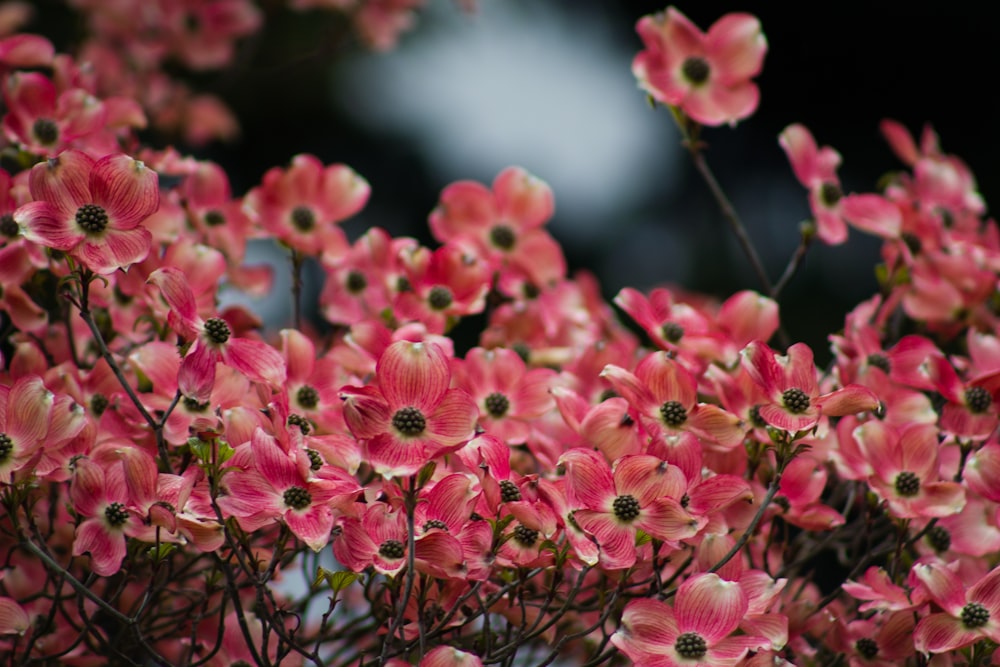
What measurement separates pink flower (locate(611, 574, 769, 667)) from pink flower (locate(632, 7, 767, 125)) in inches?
21.6

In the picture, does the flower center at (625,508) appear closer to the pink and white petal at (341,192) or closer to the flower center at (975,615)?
the flower center at (975,615)

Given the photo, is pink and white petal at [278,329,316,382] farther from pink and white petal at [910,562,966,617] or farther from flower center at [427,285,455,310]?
pink and white petal at [910,562,966,617]

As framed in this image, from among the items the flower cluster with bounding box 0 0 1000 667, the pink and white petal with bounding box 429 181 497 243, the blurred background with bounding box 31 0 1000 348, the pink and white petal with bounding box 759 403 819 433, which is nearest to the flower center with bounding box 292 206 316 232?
the flower cluster with bounding box 0 0 1000 667

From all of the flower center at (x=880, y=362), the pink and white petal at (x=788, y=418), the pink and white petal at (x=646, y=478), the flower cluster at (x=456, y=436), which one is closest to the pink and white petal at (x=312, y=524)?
the flower cluster at (x=456, y=436)

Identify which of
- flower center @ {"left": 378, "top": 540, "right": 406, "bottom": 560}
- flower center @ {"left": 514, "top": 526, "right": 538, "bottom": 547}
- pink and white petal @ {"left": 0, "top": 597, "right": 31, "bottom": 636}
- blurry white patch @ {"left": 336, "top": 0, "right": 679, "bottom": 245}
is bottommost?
blurry white patch @ {"left": 336, "top": 0, "right": 679, "bottom": 245}

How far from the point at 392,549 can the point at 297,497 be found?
0.08 meters

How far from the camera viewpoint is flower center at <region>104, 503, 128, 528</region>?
820 millimetres

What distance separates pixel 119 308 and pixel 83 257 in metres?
0.22

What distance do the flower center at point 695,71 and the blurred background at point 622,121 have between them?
2.13 meters

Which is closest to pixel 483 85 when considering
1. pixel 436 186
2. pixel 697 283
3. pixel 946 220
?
pixel 436 186

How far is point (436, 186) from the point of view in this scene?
13.2 ft

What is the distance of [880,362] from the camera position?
107 cm

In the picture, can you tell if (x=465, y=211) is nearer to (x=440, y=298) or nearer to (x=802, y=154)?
(x=440, y=298)

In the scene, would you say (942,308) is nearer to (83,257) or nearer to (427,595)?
(427,595)
